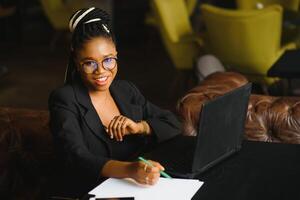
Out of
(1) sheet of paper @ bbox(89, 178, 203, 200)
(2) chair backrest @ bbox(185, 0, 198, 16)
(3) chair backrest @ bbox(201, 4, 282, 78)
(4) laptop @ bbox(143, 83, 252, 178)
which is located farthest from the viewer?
(2) chair backrest @ bbox(185, 0, 198, 16)

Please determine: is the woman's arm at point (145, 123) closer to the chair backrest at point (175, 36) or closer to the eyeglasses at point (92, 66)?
the eyeglasses at point (92, 66)

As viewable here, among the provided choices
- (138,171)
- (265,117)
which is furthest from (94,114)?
(265,117)

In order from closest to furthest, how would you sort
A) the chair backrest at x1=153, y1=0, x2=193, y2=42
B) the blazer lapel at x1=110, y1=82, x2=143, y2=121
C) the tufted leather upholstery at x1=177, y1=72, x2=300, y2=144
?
the blazer lapel at x1=110, y1=82, x2=143, y2=121, the tufted leather upholstery at x1=177, y1=72, x2=300, y2=144, the chair backrest at x1=153, y1=0, x2=193, y2=42

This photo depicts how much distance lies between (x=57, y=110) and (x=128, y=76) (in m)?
4.72

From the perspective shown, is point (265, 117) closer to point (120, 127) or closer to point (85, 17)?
point (120, 127)

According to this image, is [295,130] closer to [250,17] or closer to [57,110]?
[57,110]

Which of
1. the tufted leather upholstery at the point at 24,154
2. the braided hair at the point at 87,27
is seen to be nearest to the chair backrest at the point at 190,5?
the tufted leather upholstery at the point at 24,154

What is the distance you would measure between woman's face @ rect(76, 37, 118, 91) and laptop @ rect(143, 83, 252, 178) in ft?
0.99

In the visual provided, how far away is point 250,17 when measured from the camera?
4578 mm

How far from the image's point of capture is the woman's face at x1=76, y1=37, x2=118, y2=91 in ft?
6.18

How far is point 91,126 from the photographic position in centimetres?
196

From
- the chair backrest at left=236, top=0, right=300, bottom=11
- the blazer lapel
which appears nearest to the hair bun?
the blazer lapel

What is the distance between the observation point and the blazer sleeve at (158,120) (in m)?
2.11

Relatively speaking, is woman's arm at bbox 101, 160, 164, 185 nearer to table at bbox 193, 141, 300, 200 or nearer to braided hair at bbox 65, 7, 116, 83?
table at bbox 193, 141, 300, 200
